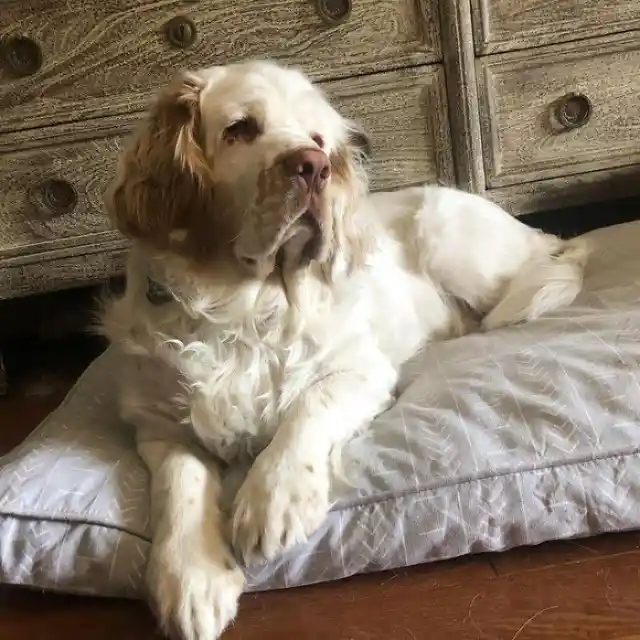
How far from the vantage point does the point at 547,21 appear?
1.78m

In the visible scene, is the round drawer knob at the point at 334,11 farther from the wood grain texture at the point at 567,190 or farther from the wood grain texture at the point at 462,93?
the wood grain texture at the point at 567,190

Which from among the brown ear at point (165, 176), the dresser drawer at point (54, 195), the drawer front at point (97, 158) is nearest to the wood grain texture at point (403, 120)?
the drawer front at point (97, 158)

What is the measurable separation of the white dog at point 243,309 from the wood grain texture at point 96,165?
1.51 feet

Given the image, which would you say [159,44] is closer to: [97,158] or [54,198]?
[97,158]

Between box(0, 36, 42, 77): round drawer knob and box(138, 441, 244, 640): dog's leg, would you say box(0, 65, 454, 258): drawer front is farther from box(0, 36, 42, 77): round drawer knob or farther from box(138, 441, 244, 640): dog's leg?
box(138, 441, 244, 640): dog's leg

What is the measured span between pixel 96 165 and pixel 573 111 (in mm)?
1101

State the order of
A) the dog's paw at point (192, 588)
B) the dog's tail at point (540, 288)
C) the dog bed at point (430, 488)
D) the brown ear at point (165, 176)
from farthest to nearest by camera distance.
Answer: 1. the dog's tail at point (540, 288)
2. the brown ear at point (165, 176)
3. the dog bed at point (430, 488)
4. the dog's paw at point (192, 588)

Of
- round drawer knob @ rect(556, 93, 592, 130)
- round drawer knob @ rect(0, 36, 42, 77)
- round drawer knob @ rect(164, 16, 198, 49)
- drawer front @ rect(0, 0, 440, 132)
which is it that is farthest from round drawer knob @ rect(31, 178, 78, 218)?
round drawer knob @ rect(556, 93, 592, 130)

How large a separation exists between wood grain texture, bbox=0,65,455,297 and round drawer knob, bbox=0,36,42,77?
0.13 m

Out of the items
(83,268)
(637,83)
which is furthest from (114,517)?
(637,83)

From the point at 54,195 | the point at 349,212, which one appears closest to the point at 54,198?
the point at 54,195

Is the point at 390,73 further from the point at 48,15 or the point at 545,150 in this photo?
the point at 48,15

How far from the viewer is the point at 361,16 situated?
5.71 ft

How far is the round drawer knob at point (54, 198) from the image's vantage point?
178 centimetres
